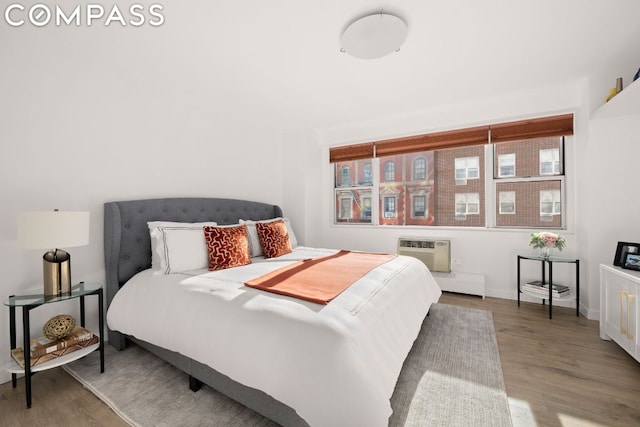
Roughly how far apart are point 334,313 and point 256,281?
72cm

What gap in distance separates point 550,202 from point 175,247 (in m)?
4.13

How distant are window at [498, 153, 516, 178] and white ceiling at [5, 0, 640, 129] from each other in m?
0.83

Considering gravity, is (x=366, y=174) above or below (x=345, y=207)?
above

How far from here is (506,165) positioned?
3562mm

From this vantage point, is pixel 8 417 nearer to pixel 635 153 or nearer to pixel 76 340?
pixel 76 340

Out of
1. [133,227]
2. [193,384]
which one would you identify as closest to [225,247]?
[133,227]

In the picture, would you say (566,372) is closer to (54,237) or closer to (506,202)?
(506,202)

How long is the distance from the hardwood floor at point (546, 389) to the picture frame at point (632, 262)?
0.64 metres

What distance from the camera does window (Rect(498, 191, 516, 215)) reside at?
3566mm

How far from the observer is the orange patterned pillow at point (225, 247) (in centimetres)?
238

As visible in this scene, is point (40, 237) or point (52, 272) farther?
point (52, 272)

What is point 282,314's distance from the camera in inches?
54.6

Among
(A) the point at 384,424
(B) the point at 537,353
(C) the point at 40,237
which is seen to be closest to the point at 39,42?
(C) the point at 40,237

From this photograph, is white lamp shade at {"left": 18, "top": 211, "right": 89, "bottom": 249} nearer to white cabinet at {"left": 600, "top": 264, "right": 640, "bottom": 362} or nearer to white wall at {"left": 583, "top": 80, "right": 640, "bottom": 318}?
white cabinet at {"left": 600, "top": 264, "right": 640, "bottom": 362}
